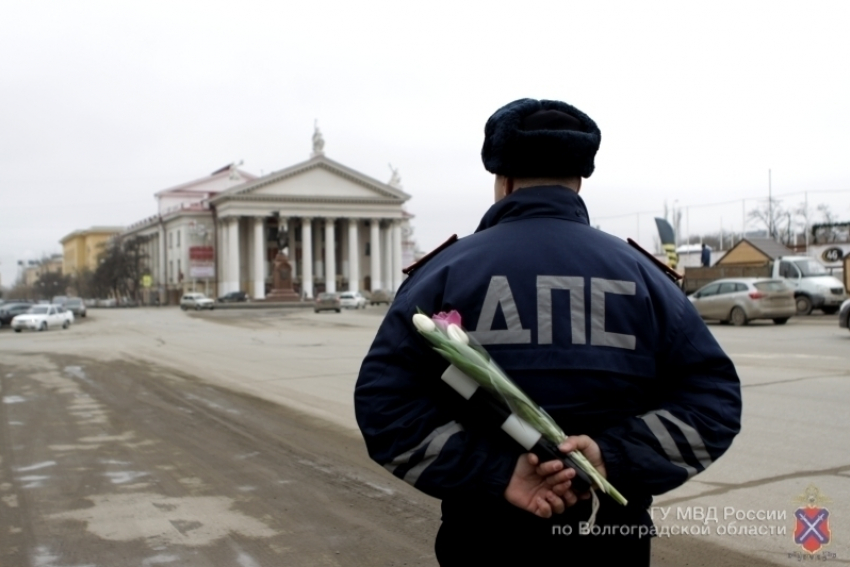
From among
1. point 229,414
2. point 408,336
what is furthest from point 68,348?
point 408,336

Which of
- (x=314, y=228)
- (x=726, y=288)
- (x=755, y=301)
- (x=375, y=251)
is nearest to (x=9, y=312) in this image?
(x=726, y=288)

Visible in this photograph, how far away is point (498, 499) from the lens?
2.47m

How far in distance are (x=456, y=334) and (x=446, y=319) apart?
77mm

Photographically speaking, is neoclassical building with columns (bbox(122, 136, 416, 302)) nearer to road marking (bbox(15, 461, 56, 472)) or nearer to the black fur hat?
road marking (bbox(15, 461, 56, 472))

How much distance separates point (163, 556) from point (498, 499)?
387 centimetres

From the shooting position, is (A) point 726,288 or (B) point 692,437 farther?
(A) point 726,288

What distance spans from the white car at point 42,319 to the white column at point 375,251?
62512 millimetres

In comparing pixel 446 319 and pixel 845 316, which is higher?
pixel 446 319

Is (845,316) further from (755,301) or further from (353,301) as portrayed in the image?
(353,301)

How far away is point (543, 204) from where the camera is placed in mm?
2672

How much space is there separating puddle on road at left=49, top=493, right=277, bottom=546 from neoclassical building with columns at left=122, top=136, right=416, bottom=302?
93.4 metres

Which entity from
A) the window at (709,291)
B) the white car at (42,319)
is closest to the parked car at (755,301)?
the window at (709,291)

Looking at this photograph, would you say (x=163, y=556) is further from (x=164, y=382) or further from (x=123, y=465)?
(x=164, y=382)

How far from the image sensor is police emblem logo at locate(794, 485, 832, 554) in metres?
5.47
